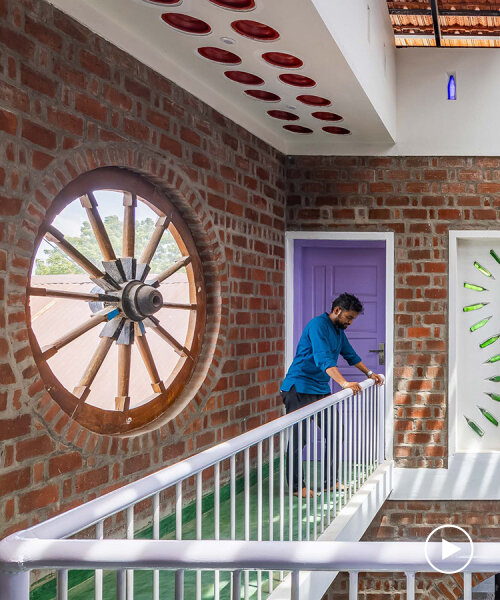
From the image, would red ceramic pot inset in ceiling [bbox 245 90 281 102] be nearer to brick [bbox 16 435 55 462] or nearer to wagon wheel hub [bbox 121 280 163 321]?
wagon wheel hub [bbox 121 280 163 321]

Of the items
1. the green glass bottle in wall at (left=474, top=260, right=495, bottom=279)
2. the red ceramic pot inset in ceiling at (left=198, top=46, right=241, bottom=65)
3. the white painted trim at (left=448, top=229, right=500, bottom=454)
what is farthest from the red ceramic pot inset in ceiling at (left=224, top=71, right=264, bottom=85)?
the green glass bottle in wall at (left=474, top=260, right=495, bottom=279)

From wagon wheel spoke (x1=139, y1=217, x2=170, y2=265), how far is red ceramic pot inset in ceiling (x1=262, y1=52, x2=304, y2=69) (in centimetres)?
107

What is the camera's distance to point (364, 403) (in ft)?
18.1

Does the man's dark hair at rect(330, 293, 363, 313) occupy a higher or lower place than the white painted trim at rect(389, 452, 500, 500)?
higher

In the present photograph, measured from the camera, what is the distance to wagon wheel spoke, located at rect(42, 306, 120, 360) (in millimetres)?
3504

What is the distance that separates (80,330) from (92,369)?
0.22 m

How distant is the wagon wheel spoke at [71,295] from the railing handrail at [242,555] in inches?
77.0

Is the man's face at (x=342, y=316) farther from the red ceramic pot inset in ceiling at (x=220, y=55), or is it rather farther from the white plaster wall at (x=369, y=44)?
the red ceramic pot inset in ceiling at (x=220, y=55)

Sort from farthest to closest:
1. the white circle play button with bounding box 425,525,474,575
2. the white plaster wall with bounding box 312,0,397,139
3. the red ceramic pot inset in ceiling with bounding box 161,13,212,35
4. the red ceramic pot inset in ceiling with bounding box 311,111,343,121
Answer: the red ceramic pot inset in ceiling with bounding box 311,111,343,121, the white plaster wall with bounding box 312,0,397,139, the red ceramic pot inset in ceiling with bounding box 161,13,212,35, the white circle play button with bounding box 425,525,474,575

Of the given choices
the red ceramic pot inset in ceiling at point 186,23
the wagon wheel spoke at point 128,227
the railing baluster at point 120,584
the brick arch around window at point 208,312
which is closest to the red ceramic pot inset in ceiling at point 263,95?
the brick arch around window at point 208,312

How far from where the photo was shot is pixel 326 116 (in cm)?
580

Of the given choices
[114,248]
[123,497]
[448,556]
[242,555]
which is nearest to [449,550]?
[448,556]

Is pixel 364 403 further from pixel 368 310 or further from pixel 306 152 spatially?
pixel 306 152

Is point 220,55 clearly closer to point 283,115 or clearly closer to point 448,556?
point 283,115
